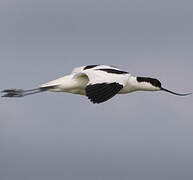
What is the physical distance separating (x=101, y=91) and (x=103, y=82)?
2.38ft

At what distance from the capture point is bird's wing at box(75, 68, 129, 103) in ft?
70.3

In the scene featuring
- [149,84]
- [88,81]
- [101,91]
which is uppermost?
[101,91]

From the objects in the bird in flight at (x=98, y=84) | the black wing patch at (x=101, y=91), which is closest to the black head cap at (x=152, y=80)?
the bird in flight at (x=98, y=84)

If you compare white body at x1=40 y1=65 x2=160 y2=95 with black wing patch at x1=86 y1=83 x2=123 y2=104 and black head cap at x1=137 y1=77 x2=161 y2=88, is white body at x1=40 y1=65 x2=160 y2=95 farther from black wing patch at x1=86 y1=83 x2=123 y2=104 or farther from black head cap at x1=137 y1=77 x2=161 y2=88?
black wing patch at x1=86 y1=83 x2=123 y2=104

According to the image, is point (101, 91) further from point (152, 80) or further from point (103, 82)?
point (152, 80)

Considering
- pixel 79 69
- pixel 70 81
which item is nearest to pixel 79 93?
pixel 70 81

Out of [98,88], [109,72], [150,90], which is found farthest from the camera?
[150,90]

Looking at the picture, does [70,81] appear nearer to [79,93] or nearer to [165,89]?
[79,93]

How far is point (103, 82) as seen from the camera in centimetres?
2242

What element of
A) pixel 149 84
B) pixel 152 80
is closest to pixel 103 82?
pixel 149 84

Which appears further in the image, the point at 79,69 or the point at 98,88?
the point at 79,69

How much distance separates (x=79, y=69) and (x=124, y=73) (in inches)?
105

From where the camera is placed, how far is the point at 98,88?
2189 cm

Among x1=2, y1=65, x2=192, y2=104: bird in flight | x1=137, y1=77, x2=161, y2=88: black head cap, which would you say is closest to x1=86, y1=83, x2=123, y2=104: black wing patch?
x1=2, y1=65, x2=192, y2=104: bird in flight
